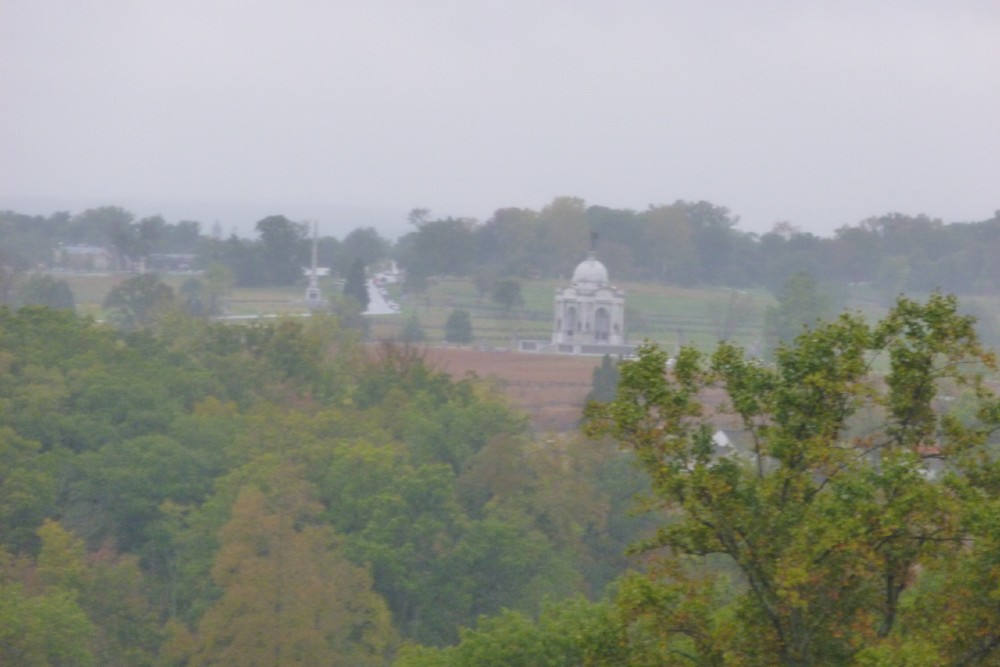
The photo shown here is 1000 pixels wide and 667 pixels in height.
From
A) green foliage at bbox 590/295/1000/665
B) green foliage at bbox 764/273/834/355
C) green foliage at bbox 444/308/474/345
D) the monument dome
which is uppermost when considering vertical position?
green foliage at bbox 590/295/1000/665

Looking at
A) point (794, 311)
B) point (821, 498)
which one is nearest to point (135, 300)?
point (794, 311)

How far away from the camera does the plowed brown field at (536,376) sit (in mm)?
45781

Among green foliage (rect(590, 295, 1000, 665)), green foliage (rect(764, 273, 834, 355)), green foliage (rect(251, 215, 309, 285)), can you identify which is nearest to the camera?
green foliage (rect(590, 295, 1000, 665))

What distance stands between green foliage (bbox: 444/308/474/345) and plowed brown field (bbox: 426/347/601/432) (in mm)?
3336

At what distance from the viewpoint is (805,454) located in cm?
955

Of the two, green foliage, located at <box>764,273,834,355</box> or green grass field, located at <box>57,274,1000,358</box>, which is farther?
green grass field, located at <box>57,274,1000,358</box>

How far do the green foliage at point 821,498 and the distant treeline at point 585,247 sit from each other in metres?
65.5

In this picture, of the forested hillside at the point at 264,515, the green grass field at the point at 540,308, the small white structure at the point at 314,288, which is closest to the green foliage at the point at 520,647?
the forested hillside at the point at 264,515

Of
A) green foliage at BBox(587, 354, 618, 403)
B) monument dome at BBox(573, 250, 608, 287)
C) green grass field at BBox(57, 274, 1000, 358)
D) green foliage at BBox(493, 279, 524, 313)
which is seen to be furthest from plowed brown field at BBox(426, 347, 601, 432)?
green foliage at BBox(493, 279, 524, 313)

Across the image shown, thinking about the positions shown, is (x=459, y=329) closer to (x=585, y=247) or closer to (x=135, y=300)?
(x=135, y=300)

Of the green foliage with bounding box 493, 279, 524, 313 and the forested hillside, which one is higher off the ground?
the green foliage with bounding box 493, 279, 524, 313

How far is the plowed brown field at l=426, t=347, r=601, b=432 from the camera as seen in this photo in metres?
45.8

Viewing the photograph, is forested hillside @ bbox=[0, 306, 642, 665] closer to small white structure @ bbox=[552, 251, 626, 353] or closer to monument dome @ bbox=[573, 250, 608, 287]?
small white structure @ bbox=[552, 251, 626, 353]

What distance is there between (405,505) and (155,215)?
255 feet
